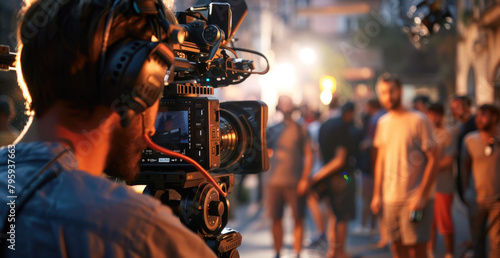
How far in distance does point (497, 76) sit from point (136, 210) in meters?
12.4

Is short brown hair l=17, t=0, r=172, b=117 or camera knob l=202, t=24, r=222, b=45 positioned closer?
short brown hair l=17, t=0, r=172, b=117

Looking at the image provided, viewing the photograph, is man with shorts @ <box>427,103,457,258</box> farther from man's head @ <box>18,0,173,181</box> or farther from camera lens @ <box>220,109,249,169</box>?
man's head @ <box>18,0,173,181</box>

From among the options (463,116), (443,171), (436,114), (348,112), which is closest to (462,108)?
(463,116)

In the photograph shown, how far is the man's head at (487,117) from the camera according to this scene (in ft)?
16.4

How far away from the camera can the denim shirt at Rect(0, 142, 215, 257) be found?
34.8 inches

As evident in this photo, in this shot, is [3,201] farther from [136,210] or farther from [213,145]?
[213,145]

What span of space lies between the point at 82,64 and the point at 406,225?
391 cm

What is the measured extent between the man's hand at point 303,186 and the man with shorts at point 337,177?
8cm

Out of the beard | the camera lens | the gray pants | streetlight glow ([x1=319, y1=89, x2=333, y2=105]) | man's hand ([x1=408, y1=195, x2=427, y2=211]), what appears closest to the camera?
the beard

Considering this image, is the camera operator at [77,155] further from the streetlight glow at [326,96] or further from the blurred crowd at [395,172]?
the streetlight glow at [326,96]

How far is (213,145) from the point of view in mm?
1914

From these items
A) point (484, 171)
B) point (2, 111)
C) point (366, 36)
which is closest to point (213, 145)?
point (2, 111)

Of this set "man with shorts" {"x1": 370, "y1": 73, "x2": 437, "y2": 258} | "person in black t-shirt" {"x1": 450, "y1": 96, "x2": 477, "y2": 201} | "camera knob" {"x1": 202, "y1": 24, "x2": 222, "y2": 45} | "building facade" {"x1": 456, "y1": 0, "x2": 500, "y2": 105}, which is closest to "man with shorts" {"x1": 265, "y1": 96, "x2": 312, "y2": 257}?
"man with shorts" {"x1": 370, "y1": 73, "x2": 437, "y2": 258}

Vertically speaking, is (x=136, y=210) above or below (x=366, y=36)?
below
